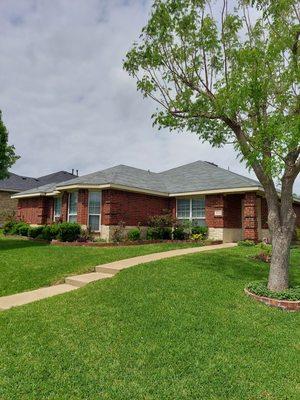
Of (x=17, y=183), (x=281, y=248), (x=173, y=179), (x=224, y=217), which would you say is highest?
(x=17, y=183)

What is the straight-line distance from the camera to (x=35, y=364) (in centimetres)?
446

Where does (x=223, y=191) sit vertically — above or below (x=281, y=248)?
above

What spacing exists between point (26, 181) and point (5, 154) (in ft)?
64.7

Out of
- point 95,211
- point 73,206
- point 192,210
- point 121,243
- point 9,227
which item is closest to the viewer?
point 121,243

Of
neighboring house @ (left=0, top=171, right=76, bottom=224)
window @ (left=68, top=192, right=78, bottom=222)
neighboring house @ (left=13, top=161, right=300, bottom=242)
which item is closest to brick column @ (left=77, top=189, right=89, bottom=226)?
neighboring house @ (left=13, top=161, right=300, bottom=242)

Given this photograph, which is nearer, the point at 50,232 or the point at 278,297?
the point at 278,297

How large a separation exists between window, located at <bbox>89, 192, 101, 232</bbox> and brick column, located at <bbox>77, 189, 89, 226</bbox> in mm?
243

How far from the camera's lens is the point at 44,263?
11.5 m

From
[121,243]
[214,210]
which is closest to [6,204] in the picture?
[121,243]

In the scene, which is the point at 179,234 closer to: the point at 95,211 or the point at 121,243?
the point at 121,243

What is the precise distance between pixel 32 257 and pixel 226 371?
10.00 metres

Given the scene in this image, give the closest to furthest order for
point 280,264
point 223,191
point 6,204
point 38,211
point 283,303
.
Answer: point 283,303, point 280,264, point 223,191, point 38,211, point 6,204

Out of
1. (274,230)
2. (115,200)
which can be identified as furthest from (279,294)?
(115,200)

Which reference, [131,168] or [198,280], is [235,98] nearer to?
[198,280]
